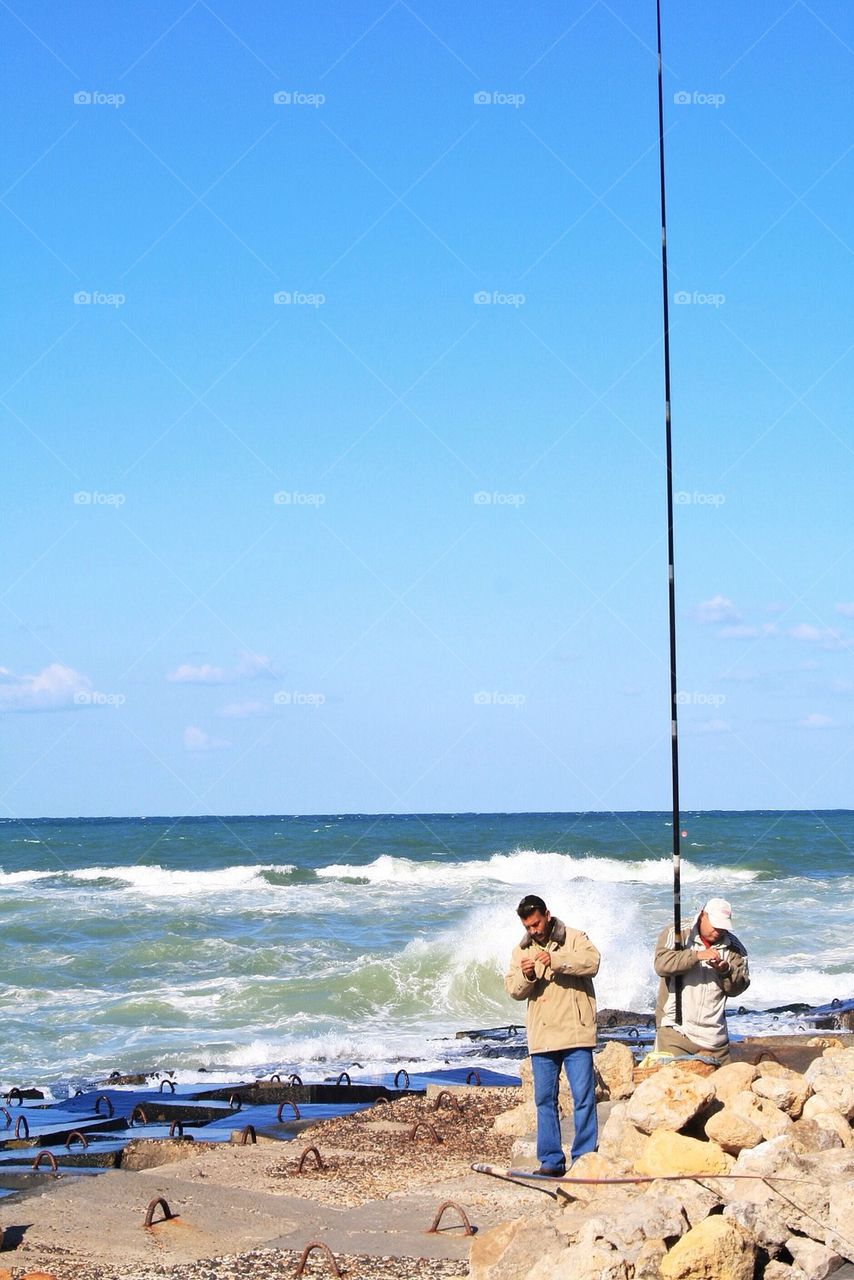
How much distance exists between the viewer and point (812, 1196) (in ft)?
15.9

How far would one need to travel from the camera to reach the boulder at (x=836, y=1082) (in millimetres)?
6200

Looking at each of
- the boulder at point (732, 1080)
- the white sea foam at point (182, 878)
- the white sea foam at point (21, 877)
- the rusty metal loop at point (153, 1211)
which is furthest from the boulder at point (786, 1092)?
the white sea foam at point (21, 877)

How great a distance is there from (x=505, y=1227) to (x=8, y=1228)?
2.31 m

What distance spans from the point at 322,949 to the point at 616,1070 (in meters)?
14.1

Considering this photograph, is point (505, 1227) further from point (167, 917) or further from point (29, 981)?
point (167, 917)

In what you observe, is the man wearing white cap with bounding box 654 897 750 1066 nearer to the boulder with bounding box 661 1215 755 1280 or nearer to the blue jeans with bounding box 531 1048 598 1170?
the blue jeans with bounding box 531 1048 598 1170

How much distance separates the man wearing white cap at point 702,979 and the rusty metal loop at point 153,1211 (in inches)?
105

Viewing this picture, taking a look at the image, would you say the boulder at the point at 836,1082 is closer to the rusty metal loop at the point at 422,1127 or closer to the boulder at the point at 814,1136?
the boulder at the point at 814,1136

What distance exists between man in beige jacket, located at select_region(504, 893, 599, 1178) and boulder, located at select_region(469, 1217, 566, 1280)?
5.35ft

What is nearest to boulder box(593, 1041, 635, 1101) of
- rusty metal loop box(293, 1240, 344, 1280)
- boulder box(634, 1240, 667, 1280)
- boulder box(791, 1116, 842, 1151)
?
boulder box(791, 1116, 842, 1151)

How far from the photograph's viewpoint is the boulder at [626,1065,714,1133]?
6.13 meters

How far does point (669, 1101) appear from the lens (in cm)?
617

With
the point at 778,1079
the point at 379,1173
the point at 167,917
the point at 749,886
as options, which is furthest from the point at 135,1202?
the point at 749,886

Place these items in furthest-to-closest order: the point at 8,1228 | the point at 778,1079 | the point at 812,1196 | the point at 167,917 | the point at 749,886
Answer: the point at 749,886, the point at 167,917, the point at 778,1079, the point at 8,1228, the point at 812,1196
